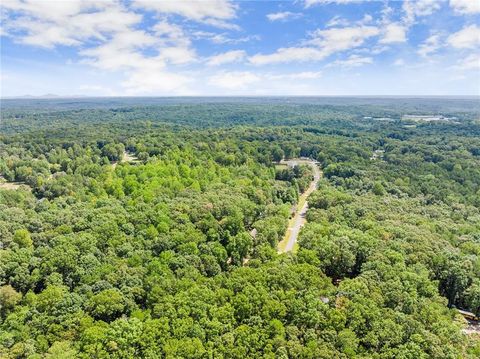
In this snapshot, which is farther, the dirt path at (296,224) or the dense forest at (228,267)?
the dirt path at (296,224)

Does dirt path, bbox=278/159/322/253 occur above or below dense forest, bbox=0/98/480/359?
below

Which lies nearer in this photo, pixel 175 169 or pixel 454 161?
pixel 175 169

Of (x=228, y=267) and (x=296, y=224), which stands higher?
(x=228, y=267)

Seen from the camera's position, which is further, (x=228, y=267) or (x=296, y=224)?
(x=296, y=224)

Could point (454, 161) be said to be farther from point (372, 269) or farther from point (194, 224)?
point (194, 224)

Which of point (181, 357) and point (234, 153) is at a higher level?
point (234, 153)

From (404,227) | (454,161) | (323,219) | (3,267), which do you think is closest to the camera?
(3,267)

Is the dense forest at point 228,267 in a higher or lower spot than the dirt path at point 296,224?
higher

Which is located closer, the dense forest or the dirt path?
the dense forest

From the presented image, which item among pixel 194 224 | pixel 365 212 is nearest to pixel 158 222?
pixel 194 224

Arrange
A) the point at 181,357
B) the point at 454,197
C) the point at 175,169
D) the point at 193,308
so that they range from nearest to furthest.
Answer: the point at 181,357 < the point at 193,308 < the point at 454,197 < the point at 175,169
